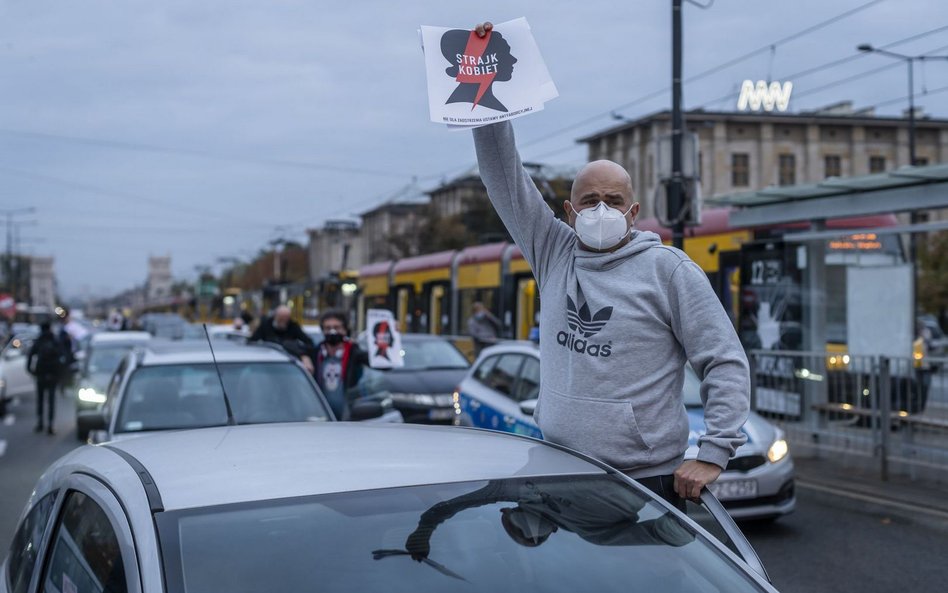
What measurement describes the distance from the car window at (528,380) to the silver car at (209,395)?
1911 millimetres

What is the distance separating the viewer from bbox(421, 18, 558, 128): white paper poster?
339 centimetres

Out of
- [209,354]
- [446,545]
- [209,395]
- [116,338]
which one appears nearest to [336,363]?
[209,354]

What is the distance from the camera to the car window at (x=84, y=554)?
2.40 m

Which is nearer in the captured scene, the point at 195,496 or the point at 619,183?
the point at 195,496

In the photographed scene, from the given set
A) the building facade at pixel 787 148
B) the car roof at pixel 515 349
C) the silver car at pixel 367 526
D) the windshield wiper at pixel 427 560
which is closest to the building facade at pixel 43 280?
the building facade at pixel 787 148

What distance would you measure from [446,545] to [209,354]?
5.69 meters

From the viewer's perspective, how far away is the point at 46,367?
16422 millimetres

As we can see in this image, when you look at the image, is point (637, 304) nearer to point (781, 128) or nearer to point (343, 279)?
point (343, 279)

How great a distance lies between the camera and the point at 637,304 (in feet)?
10.7

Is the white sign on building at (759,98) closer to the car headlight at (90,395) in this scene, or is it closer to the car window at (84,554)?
the car headlight at (90,395)

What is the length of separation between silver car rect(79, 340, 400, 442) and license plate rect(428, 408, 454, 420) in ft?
20.3

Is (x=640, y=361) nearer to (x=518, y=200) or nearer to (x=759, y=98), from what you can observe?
(x=518, y=200)

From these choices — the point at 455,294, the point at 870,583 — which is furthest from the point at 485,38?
the point at 455,294

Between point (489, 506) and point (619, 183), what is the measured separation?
4.36 ft
